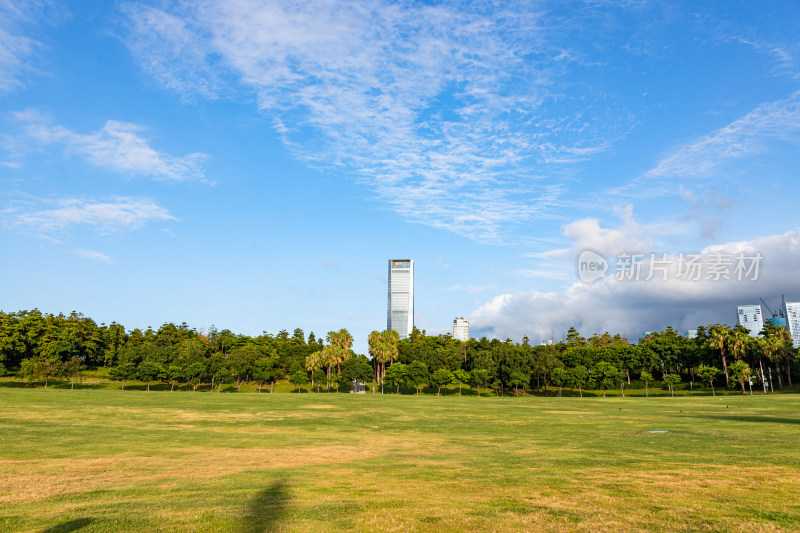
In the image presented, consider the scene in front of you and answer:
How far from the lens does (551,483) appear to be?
15.4m

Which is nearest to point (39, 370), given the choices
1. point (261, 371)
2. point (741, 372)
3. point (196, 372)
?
point (196, 372)

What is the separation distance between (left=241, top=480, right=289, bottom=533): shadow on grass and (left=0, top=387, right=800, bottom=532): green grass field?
0.22ft

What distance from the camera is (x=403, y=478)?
1711cm

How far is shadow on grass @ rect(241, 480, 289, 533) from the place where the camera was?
10977 millimetres

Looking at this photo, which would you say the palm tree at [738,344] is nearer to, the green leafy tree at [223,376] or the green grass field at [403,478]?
the green grass field at [403,478]

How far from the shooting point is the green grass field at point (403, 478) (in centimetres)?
1122

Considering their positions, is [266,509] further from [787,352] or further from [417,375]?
[787,352]

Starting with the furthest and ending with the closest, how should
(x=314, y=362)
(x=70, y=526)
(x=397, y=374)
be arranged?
(x=397, y=374) < (x=314, y=362) < (x=70, y=526)

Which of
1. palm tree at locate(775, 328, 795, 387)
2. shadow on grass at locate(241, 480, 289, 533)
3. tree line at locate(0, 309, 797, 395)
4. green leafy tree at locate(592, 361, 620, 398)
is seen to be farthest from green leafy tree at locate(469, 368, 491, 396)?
shadow on grass at locate(241, 480, 289, 533)

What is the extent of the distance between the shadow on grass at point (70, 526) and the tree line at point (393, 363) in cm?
11329

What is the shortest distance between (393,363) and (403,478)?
12466cm

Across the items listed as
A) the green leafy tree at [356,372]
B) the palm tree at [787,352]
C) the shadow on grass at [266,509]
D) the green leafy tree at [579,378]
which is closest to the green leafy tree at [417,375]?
the green leafy tree at [356,372]

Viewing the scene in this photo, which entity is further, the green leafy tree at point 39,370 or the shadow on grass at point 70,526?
the green leafy tree at point 39,370

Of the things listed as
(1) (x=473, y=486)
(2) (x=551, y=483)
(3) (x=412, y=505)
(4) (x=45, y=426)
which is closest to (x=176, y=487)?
Answer: (3) (x=412, y=505)
